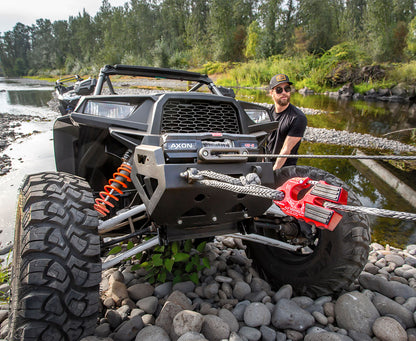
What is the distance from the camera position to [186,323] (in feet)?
6.64

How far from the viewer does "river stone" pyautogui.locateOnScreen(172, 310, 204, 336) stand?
6.56 feet

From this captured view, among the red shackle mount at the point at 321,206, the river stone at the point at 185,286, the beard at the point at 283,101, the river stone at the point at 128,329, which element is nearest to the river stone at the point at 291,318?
the river stone at the point at 185,286

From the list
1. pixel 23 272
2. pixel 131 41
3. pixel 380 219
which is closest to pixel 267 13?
pixel 131 41

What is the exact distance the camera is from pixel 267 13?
1951 inches

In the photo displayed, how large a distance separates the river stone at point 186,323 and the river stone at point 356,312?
1096 mm

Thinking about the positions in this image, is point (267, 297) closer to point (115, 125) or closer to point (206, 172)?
point (206, 172)

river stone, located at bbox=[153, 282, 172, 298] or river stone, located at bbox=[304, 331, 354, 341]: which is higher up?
river stone, located at bbox=[304, 331, 354, 341]

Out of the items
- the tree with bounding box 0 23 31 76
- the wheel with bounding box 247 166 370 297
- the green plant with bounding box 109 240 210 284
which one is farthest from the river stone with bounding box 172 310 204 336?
the tree with bounding box 0 23 31 76

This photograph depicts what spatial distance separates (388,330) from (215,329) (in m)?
1.21

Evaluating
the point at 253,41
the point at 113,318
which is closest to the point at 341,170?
the point at 113,318

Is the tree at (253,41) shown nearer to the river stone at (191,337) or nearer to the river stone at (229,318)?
the river stone at (229,318)

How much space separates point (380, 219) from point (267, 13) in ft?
174

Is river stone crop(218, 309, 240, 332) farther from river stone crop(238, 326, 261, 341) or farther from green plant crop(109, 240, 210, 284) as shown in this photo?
green plant crop(109, 240, 210, 284)

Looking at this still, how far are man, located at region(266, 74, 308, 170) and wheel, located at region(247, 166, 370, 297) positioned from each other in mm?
1263
